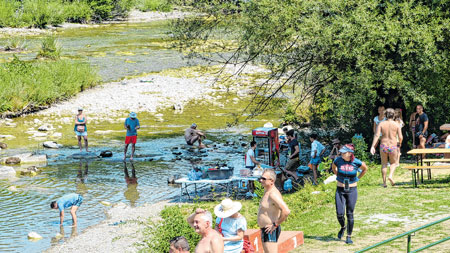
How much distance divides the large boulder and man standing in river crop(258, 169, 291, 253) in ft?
41.0

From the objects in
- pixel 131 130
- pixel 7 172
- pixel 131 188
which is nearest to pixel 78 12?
pixel 131 130

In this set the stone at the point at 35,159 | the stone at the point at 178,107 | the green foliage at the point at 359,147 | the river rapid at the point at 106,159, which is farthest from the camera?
the stone at the point at 178,107

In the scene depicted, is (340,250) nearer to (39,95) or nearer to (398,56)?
(398,56)

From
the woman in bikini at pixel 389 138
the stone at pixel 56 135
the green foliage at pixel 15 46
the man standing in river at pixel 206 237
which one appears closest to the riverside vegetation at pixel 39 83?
the stone at pixel 56 135

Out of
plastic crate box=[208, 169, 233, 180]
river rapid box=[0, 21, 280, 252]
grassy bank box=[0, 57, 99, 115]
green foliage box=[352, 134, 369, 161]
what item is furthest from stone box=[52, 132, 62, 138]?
green foliage box=[352, 134, 369, 161]

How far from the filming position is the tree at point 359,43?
1598cm

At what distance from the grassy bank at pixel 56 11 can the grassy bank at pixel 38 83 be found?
33418 millimetres

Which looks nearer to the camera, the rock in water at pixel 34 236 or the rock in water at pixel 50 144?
the rock in water at pixel 34 236

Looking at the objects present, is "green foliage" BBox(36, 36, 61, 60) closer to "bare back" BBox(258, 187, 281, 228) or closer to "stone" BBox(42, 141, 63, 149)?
"stone" BBox(42, 141, 63, 149)

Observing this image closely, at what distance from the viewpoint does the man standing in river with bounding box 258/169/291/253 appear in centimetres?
845

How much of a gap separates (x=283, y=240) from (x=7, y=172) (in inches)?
463

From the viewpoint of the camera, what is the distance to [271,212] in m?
8.55

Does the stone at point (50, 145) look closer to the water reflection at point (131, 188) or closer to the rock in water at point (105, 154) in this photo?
the rock in water at point (105, 154)

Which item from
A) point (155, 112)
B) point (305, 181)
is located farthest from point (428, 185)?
point (155, 112)
